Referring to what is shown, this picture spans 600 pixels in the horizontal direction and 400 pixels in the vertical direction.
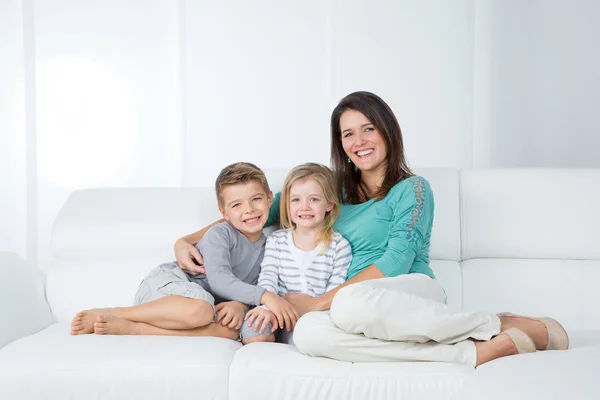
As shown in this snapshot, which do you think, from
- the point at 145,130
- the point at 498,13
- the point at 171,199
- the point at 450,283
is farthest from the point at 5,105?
the point at 450,283

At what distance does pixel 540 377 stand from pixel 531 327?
0.37m

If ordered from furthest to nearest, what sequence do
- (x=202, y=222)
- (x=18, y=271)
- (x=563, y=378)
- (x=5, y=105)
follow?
(x=5, y=105), (x=202, y=222), (x=18, y=271), (x=563, y=378)

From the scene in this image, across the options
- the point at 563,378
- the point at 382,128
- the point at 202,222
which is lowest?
the point at 563,378

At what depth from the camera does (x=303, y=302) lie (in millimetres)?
2023

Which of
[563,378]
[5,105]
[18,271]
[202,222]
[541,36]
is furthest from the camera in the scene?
[5,105]

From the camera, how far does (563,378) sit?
1420 mm

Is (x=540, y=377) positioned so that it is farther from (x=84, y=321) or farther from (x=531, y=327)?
(x=84, y=321)

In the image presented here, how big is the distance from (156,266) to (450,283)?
0.91m

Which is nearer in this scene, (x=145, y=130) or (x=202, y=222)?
(x=202, y=222)

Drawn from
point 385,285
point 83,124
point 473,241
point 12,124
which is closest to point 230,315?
point 385,285

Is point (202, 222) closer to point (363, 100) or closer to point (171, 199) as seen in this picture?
point (171, 199)

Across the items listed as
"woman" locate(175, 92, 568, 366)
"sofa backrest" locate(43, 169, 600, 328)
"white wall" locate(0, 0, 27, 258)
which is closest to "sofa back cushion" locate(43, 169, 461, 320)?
"sofa backrest" locate(43, 169, 600, 328)

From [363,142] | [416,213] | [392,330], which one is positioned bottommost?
[392,330]

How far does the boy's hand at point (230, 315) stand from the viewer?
1949mm
